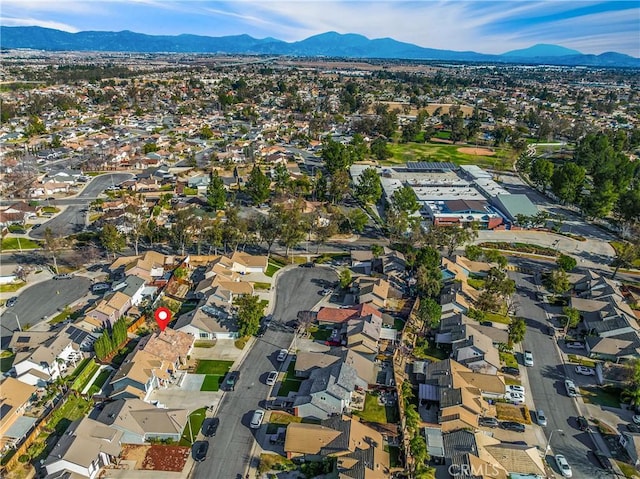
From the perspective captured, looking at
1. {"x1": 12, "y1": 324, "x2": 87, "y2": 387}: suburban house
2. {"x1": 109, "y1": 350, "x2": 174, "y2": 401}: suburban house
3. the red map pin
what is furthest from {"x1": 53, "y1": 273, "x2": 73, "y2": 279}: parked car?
{"x1": 109, "y1": 350, "x2": 174, "y2": 401}: suburban house

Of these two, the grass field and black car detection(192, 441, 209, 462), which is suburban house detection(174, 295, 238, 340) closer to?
black car detection(192, 441, 209, 462)

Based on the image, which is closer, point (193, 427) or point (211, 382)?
point (193, 427)

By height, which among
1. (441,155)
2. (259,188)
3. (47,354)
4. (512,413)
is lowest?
(512,413)

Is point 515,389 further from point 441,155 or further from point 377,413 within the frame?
point 441,155

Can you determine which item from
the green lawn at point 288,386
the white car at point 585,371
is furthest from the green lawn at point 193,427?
the white car at point 585,371

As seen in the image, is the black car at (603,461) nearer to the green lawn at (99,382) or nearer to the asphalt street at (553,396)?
the asphalt street at (553,396)

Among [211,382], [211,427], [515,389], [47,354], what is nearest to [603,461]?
[515,389]
